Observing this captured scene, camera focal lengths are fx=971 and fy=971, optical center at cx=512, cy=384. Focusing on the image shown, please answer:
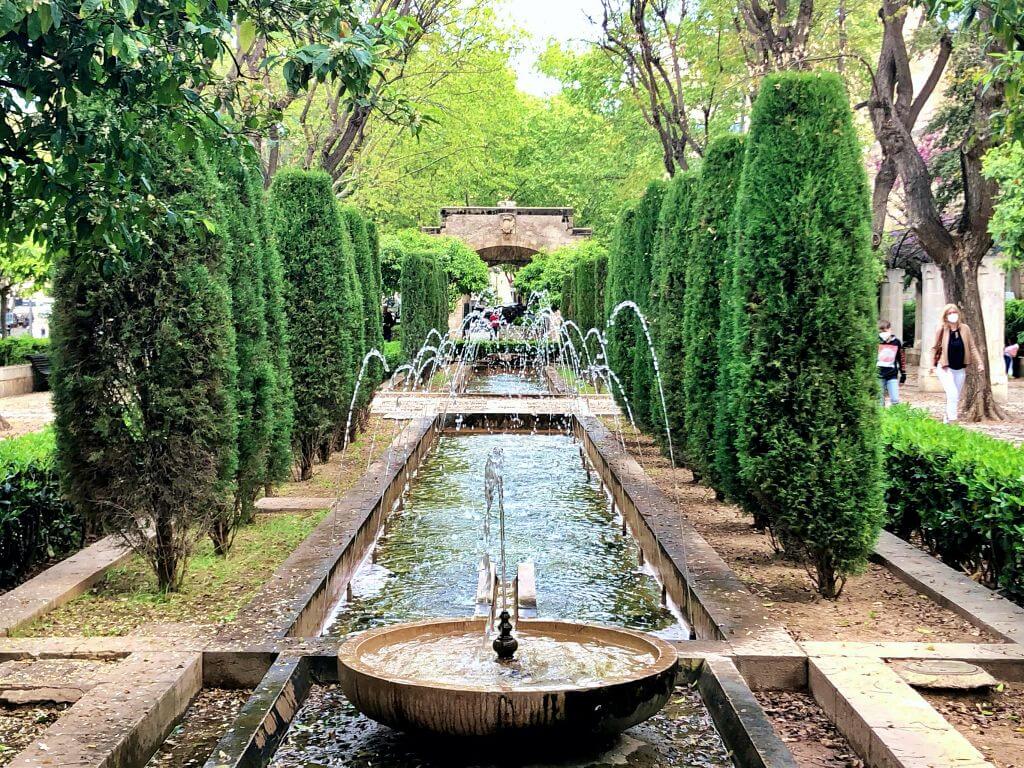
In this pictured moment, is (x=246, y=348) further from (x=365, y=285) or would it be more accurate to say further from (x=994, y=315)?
(x=994, y=315)

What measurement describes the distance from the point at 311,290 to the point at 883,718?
7.86 metres

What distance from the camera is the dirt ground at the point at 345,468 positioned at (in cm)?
926

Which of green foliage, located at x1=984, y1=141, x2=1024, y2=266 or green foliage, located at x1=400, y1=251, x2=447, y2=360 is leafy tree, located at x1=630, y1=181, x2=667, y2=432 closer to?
green foliage, located at x1=984, y1=141, x2=1024, y2=266

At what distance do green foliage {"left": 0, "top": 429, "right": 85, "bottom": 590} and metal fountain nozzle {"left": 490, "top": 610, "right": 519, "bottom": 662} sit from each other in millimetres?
3814

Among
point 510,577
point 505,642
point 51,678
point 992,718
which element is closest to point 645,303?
point 510,577

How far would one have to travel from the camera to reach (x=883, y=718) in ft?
12.3

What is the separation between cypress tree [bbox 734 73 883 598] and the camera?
573cm

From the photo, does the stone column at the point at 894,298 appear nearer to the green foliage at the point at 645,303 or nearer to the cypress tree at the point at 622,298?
the cypress tree at the point at 622,298

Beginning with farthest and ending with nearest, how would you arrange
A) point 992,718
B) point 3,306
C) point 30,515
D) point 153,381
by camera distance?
point 3,306 → point 30,515 → point 153,381 → point 992,718

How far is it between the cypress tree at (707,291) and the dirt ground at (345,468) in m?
3.16

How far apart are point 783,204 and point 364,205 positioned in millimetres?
23965

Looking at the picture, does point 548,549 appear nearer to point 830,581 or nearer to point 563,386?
point 830,581

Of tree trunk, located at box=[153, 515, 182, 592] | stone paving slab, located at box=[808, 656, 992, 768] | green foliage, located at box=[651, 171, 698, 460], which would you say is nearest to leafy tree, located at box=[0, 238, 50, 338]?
green foliage, located at box=[651, 171, 698, 460]

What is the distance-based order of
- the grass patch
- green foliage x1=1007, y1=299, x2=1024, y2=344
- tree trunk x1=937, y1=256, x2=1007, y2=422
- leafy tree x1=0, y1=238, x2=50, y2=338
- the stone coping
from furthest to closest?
1. green foliage x1=1007, y1=299, x2=1024, y2=344
2. leafy tree x1=0, y1=238, x2=50, y2=338
3. tree trunk x1=937, y1=256, x2=1007, y2=422
4. the grass patch
5. the stone coping
